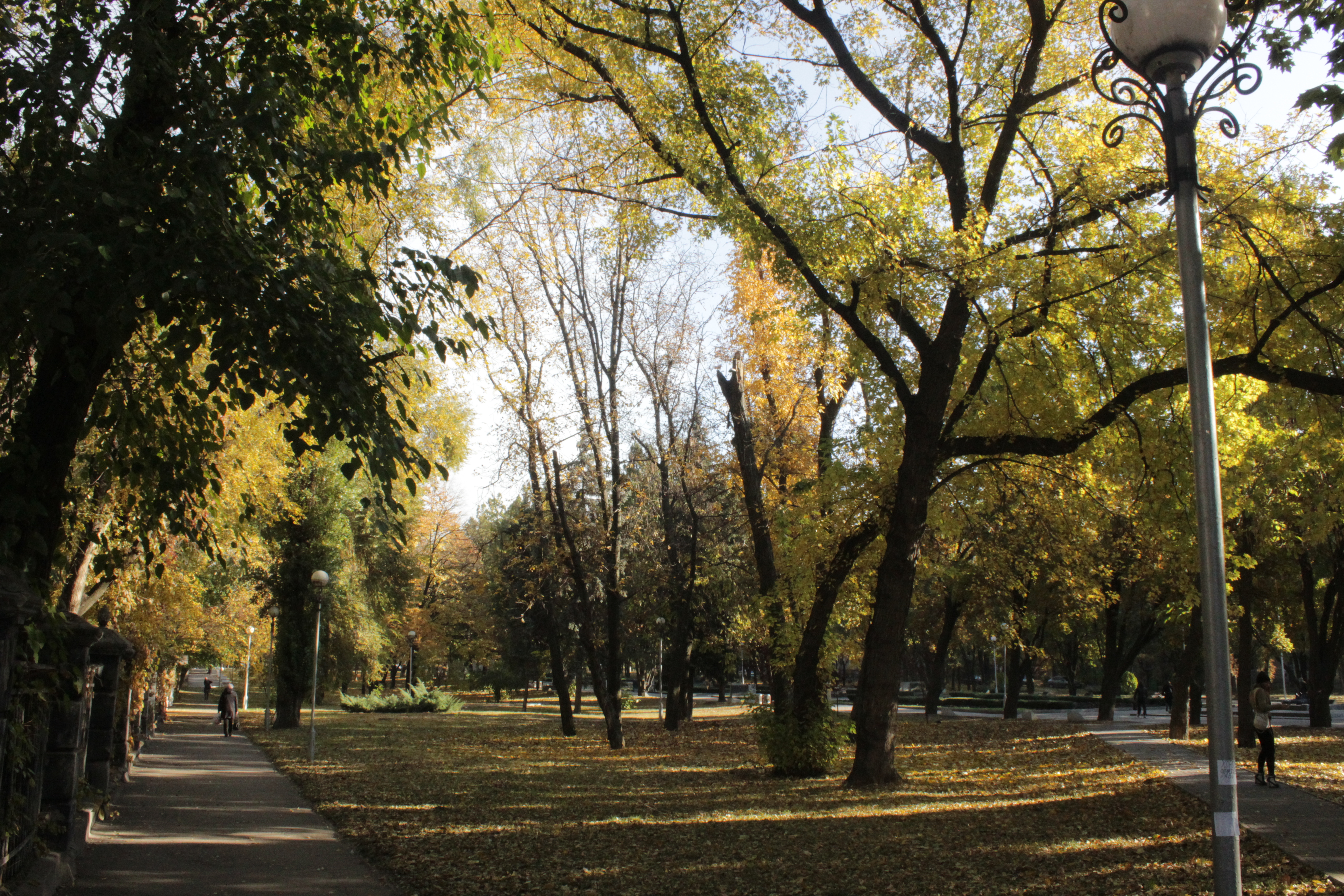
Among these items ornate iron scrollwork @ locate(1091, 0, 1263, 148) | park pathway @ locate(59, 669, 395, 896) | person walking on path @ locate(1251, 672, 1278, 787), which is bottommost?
park pathway @ locate(59, 669, 395, 896)

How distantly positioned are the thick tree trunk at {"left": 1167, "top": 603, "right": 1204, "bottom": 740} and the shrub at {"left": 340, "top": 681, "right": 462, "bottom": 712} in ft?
97.0

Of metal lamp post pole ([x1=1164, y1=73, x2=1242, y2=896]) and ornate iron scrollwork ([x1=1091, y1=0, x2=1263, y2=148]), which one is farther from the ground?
ornate iron scrollwork ([x1=1091, y1=0, x2=1263, y2=148])

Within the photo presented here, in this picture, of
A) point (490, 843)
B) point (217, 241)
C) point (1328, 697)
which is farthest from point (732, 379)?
point (1328, 697)

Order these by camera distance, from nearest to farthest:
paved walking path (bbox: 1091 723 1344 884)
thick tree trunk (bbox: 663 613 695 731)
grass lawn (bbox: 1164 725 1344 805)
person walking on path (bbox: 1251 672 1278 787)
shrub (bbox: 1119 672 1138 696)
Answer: paved walking path (bbox: 1091 723 1344 884) < person walking on path (bbox: 1251 672 1278 787) < grass lawn (bbox: 1164 725 1344 805) < thick tree trunk (bbox: 663 613 695 731) < shrub (bbox: 1119 672 1138 696)

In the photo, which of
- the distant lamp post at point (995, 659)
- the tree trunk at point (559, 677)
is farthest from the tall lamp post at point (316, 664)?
the distant lamp post at point (995, 659)

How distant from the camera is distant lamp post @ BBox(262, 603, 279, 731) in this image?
2986 centimetres

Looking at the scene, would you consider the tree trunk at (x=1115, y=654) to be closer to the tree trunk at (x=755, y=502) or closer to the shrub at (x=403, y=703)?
the tree trunk at (x=755, y=502)

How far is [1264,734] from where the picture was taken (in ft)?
43.2

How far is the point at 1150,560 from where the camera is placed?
20.2m

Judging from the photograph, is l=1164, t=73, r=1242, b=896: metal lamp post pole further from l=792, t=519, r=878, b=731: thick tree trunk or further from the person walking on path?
l=792, t=519, r=878, b=731: thick tree trunk

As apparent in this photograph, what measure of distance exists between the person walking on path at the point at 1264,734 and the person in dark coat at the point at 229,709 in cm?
2443

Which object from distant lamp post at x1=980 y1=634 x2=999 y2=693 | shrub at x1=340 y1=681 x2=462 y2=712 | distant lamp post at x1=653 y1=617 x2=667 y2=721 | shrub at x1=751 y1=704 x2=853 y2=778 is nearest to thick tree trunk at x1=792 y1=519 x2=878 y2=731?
shrub at x1=751 y1=704 x2=853 y2=778

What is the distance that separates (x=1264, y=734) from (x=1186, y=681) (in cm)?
986

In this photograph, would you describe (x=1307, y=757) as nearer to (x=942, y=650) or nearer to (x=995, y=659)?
(x=942, y=650)
